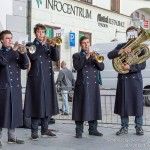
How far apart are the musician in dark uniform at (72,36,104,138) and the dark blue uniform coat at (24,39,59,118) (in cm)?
42

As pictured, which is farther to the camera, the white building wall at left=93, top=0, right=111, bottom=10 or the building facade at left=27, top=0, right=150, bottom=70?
the white building wall at left=93, top=0, right=111, bottom=10

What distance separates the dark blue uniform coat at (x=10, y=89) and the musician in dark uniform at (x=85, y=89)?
1.08 metres

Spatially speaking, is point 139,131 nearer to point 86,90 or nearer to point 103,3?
point 86,90

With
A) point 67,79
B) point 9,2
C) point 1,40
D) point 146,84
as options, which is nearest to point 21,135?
point 1,40

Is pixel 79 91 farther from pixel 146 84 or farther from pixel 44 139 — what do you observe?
pixel 146 84

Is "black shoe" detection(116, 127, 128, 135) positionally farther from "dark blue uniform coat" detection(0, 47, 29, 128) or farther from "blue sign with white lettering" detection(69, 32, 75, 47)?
"blue sign with white lettering" detection(69, 32, 75, 47)

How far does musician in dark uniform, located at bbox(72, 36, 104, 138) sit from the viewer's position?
7.15 meters

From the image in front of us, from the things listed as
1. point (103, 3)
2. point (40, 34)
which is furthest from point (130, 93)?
point (103, 3)

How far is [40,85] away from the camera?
6934 mm

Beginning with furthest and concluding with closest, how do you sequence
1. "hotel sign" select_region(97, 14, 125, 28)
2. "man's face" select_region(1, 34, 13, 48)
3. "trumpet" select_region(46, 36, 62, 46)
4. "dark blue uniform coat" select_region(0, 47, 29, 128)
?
"hotel sign" select_region(97, 14, 125, 28) → "trumpet" select_region(46, 36, 62, 46) → "man's face" select_region(1, 34, 13, 48) → "dark blue uniform coat" select_region(0, 47, 29, 128)

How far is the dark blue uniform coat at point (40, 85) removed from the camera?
22.7 feet

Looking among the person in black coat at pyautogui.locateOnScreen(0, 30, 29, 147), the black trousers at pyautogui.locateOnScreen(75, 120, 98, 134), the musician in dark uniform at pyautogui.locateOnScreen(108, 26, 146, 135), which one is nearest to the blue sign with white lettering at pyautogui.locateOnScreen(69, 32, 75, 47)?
the musician in dark uniform at pyautogui.locateOnScreen(108, 26, 146, 135)

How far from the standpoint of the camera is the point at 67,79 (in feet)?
39.4

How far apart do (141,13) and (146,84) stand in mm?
12991
